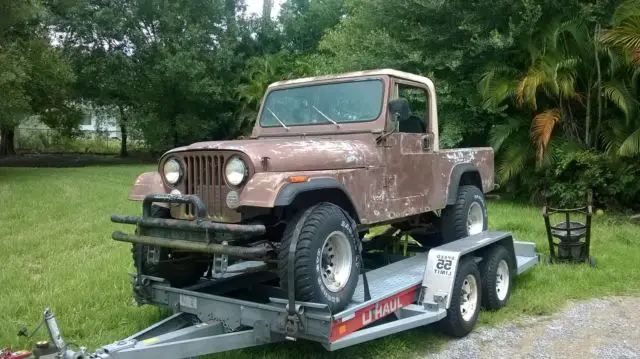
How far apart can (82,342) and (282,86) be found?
3.01 metres

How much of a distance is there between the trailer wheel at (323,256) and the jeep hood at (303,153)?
383mm

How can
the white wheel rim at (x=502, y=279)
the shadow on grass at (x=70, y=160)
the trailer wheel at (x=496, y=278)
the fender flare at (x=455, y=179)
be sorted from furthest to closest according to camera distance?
the shadow on grass at (x=70, y=160) → the fender flare at (x=455, y=179) → the white wheel rim at (x=502, y=279) → the trailer wheel at (x=496, y=278)

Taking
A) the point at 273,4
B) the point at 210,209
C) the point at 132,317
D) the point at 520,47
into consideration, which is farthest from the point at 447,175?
the point at 273,4

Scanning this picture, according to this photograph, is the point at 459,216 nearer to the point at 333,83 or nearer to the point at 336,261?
the point at 333,83

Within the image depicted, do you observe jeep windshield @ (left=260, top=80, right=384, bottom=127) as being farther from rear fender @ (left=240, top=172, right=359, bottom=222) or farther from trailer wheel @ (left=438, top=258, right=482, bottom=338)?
trailer wheel @ (left=438, top=258, right=482, bottom=338)

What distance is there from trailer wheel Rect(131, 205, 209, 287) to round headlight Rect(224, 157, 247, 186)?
853mm

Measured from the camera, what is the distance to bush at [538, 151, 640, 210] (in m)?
11.8

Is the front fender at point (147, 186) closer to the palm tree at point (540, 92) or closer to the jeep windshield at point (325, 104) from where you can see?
the jeep windshield at point (325, 104)

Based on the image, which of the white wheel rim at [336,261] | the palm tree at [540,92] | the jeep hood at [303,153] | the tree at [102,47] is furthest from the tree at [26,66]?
the white wheel rim at [336,261]

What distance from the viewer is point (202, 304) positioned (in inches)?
184

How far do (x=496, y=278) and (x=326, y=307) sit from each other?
2691 millimetres

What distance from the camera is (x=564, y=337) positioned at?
5559 mm

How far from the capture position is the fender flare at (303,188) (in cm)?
408

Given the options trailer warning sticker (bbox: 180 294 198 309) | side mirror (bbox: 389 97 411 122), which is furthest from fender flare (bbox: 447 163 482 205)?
trailer warning sticker (bbox: 180 294 198 309)
